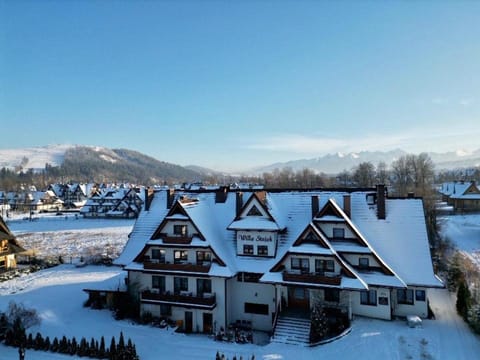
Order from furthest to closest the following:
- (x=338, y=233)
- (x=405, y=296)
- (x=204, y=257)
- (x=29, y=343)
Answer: (x=204, y=257)
(x=338, y=233)
(x=405, y=296)
(x=29, y=343)

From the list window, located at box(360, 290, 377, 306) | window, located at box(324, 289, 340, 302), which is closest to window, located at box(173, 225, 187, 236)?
window, located at box(324, 289, 340, 302)

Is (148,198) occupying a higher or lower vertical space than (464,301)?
higher

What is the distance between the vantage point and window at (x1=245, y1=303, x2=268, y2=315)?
80.9 feet

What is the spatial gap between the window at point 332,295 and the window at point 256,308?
4.46 metres

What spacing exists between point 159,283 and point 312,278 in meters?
11.7

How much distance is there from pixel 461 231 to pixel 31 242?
237 ft

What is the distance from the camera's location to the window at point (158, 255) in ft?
86.1

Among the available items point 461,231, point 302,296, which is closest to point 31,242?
point 302,296

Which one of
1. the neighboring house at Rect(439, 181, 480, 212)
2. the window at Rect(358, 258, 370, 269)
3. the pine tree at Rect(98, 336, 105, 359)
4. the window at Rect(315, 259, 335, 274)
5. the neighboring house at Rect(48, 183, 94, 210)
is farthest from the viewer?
the neighboring house at Rect(48, 183, 94, 210)

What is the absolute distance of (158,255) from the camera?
26.3 m

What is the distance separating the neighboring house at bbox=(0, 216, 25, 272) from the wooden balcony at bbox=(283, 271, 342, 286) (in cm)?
3020

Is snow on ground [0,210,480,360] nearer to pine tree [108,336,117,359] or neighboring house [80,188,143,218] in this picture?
pine tree [108,336,117,359]

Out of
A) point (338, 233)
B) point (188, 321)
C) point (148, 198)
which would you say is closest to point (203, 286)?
point (188, 321)

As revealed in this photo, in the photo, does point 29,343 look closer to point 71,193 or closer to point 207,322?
point 207,322
